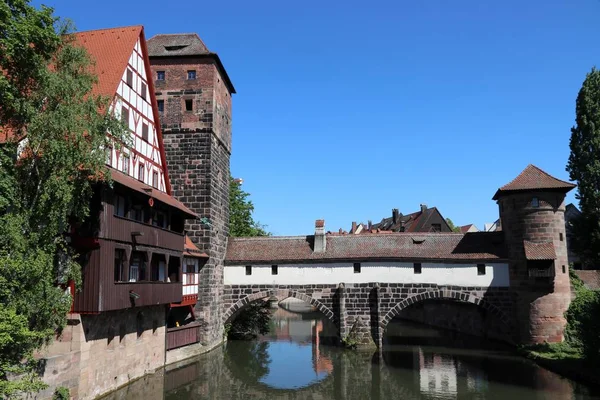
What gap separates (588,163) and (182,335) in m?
27.3

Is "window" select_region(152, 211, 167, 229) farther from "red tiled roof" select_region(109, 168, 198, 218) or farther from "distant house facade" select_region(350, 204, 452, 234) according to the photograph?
"distant house facade" select_region(350, 204, 452, 234)

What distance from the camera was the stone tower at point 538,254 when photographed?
2719cm

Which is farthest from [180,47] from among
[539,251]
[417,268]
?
[539,251]

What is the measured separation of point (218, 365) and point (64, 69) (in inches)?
630

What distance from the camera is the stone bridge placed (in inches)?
1145

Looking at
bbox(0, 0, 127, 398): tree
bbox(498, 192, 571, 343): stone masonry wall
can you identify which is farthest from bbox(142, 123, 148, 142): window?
bbox(498, 192, 571, 343): stone masonry wall

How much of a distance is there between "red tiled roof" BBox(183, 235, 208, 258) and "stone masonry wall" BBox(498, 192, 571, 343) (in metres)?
17.0

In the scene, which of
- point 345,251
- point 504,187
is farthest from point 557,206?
point 345,251

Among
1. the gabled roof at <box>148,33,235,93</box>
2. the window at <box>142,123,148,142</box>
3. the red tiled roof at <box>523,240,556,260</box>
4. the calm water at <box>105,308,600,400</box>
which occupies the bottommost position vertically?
the calm water at <box>105,308,600,400</box>

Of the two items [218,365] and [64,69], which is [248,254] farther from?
[64,69]

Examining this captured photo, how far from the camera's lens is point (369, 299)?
29969 mm

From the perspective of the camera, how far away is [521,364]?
968 inches

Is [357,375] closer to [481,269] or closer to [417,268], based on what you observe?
[417,268]

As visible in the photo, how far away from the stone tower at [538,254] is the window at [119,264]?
2032 centimetres
